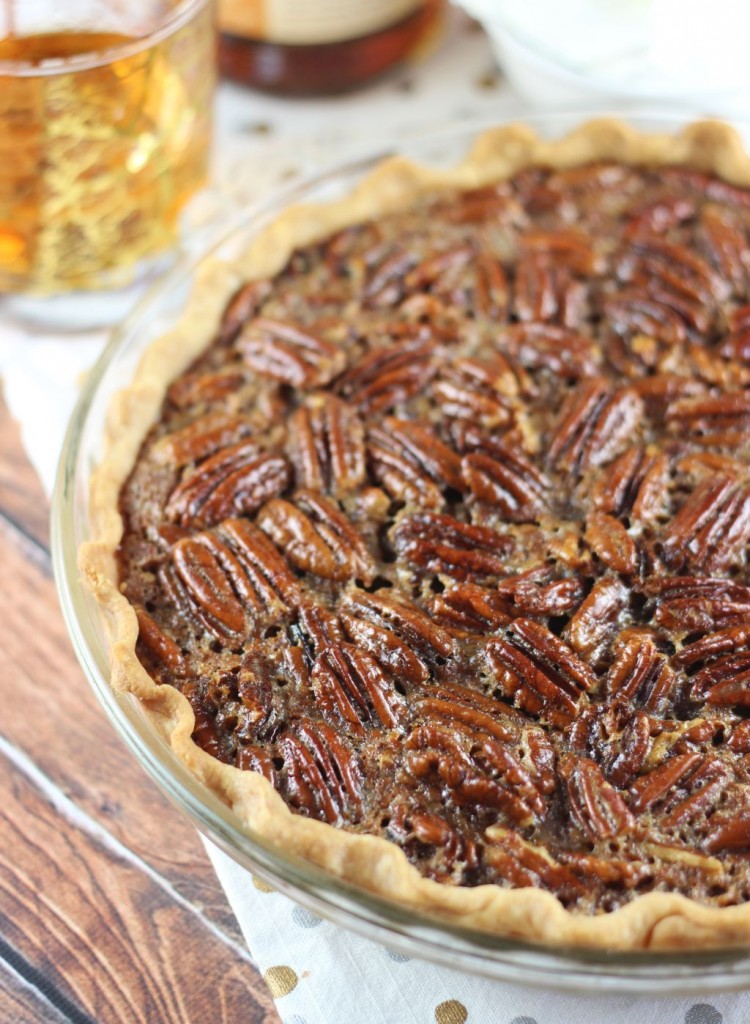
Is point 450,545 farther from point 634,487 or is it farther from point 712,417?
point 712,417

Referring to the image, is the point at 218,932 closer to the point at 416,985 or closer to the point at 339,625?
the point at 416,985

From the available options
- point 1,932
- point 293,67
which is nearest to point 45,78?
point 293,67

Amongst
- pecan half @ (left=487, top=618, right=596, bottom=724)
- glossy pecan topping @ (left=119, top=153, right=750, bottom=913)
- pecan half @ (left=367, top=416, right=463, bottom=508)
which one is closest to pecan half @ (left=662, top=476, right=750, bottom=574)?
glossy pecan topping @ (left=119, top=153, right=750, bottom=913)

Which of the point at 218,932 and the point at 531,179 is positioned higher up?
the point at 531,179

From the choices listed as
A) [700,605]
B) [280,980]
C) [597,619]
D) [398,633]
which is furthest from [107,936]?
[700,605]

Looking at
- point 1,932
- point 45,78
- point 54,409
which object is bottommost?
point 1,932

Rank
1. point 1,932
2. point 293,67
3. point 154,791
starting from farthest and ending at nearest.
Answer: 1. point 293,67
2. point 154,791
3. point 1,932

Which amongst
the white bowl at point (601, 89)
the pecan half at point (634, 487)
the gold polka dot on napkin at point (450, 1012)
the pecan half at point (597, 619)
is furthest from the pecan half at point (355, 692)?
the white bowl at point (601, 89)
